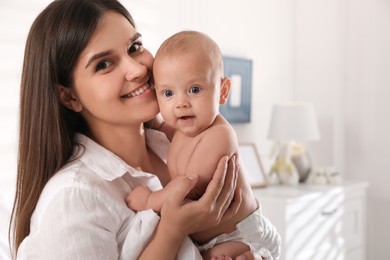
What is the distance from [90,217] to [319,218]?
94.3 inches

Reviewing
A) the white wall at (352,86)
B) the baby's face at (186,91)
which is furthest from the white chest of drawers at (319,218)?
the baby's face at (186,91)

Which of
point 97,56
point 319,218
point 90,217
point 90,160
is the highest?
point 97,56

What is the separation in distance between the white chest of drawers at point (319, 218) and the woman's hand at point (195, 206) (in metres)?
1.81

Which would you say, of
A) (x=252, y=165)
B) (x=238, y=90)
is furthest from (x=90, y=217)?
(x=238, y=90)

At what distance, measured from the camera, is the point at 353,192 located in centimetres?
376

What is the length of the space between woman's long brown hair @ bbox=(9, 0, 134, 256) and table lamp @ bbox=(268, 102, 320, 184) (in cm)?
235

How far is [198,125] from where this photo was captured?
4.47ft

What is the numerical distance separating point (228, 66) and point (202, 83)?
6.96ft

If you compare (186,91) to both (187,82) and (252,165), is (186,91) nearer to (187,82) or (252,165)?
(187,82)

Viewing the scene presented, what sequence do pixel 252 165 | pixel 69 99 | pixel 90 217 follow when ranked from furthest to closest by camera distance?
pixel 252 165 < pixel 69 99 < pixel 90 217

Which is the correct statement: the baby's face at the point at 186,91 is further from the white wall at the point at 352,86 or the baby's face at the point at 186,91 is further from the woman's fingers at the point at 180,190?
the white wall at the point at 352,86

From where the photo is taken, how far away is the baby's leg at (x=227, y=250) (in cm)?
136

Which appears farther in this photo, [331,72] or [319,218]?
[331,72]

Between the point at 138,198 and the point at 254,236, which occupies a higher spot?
the point at 138,198
